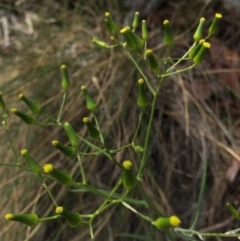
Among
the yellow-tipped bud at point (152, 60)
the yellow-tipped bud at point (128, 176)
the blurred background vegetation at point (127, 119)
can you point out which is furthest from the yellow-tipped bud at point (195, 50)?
the blurred background vegetation at point (127, 119)

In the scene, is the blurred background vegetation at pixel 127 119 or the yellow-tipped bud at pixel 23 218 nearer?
the yellow-tipped bud at pixel 23 218

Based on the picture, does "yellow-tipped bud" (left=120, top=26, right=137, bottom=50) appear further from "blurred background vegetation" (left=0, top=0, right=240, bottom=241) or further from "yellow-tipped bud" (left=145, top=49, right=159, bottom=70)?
"blurred background vegetation" (left=0, top=0, right=240, bottom=241)

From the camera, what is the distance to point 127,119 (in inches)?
88.3

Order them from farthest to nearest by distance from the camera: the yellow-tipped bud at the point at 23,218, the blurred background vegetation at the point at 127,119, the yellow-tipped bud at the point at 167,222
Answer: the blurred background vegetation at the point at 127,119
the yellow-tipped bud at the point at 23,218
the yellow-tipped bud at the point at 167,222

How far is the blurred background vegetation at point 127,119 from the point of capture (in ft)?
6.97

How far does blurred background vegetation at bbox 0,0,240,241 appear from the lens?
2.12 metres

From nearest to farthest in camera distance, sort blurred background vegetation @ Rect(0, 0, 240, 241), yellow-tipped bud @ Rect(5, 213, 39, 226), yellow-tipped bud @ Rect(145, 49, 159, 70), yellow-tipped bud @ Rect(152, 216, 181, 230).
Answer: yellow-tipped bud @ Rect(152, 216, 181, 230) → yellow-tipped bud @ Rect(5, 213, 39, 226) → yellow-tipped bud @ Rect(145, 49, 159, 70) → blurred background vegetation @ Rect(0, 0, 240, 241)

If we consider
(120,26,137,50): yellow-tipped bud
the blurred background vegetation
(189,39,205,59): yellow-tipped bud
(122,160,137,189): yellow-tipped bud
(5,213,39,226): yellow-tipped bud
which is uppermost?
(120,26,137,50): yellow-tipped bud

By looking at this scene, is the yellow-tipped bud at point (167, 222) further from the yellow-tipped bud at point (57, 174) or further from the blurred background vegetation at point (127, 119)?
the blurred background vegetation at point (127, 119)

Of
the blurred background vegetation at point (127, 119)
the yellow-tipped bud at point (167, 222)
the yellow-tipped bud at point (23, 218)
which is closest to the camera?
the yellow-tipped bud at point (167, 222)

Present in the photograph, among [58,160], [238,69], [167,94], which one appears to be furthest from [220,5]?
[58,160]

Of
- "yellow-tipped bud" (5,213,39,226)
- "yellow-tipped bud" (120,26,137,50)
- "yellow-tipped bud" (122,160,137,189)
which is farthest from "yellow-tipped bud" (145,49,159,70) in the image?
"yellow-tipped bud" (5,213,39,226)

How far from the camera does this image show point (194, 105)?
2232 mm

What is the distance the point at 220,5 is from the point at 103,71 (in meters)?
0.60
